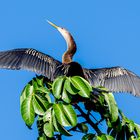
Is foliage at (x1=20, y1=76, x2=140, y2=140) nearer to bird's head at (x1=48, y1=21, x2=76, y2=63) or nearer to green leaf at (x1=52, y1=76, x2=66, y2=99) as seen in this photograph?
green leaf at (x1=52, y1=76, x2=66, y2=99)

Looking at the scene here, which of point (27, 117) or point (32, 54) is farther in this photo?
point (32, 54)

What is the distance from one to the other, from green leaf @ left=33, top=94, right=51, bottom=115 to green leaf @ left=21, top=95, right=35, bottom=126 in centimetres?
4

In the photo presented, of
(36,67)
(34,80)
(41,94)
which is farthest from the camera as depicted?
(36,67)

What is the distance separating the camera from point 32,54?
18.6 feet

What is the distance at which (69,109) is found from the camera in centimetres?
414

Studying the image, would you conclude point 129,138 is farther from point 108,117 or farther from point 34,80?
point 34,80

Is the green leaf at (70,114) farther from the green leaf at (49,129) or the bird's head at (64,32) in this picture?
the bird's head at (64,32)

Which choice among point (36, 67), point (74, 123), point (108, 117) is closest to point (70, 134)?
point (74, 123)

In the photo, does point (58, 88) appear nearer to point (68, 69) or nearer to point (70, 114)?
point (70, 114)

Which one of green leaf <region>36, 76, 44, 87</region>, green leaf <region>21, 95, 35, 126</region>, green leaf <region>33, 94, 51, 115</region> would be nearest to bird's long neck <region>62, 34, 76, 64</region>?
green leaf <region>36, 76, 44, 87</region>

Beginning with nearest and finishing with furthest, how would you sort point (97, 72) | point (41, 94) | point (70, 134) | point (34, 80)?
point (70, 134) < point (41, 94) < point (34, 80) < point (97, 72)

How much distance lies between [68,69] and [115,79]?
0.99 metres

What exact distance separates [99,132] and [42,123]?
530mm

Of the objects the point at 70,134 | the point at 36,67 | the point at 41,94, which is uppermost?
the point at 36,67
